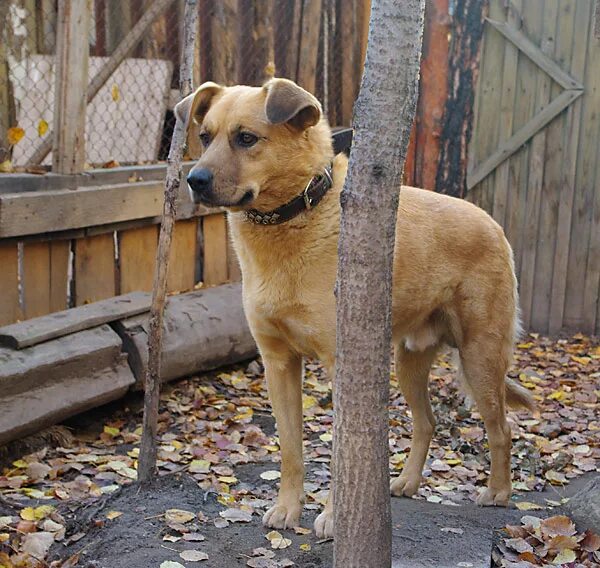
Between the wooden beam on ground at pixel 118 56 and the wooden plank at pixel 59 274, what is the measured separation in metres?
0.69

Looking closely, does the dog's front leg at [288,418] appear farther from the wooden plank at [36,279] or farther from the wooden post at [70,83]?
the wooden post at [70,83]

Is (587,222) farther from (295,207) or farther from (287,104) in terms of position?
(287,104)

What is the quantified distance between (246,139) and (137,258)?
10.7 ft

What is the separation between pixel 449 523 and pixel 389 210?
1873 millimetres

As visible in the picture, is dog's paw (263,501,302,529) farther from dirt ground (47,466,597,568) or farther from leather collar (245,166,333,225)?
leather collar (245,166,333,225)

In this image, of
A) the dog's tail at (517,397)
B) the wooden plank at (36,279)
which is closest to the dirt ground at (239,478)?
the dog's tail at (517,397)

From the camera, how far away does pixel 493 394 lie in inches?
180

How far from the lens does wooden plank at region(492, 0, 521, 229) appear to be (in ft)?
27.7

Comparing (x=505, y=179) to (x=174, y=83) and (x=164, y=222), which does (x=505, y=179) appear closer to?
(x=174, y=83)

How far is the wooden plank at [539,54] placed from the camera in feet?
27.2

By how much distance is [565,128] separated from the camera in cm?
841

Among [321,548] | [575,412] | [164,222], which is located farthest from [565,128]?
[321,548]

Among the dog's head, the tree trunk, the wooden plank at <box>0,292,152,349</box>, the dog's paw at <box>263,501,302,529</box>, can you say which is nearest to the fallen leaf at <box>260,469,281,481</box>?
the dog's paw at <box>263,501,302,529</box>

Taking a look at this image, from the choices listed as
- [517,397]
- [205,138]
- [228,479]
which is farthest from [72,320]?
[517,397]
